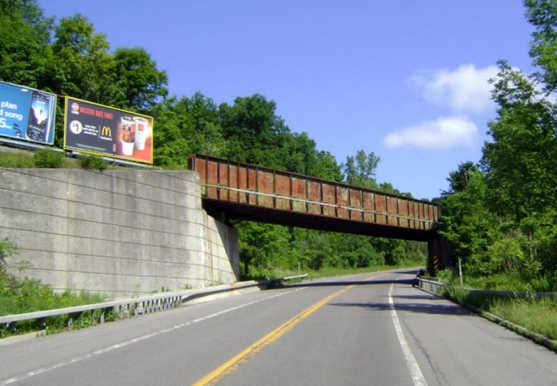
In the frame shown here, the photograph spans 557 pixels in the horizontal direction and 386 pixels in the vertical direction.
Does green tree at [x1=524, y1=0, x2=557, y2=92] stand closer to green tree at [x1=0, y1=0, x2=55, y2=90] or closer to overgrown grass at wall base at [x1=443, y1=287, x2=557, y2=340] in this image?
overgrown grass at wall base at [x1=443, y1=287, x2=557, y2=340]

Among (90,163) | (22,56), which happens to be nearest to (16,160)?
(90,163)

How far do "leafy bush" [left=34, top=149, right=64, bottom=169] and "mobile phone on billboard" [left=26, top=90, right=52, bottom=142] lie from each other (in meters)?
2.86

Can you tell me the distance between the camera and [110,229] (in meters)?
29.3

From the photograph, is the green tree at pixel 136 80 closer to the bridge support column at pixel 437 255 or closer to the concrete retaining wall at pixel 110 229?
the concrete retaining wall at pixel 110 229

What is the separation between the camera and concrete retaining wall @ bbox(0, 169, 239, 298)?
24797mm

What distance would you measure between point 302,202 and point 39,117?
19778mm

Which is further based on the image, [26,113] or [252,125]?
[252,125]

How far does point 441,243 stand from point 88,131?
37.4m

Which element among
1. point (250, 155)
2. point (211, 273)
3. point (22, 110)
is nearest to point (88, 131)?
point (22, 110)

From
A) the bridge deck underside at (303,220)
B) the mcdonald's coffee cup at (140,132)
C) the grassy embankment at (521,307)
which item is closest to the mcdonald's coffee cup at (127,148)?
the mcdonald's coffee cup at (140,132)

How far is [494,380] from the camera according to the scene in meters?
9.08

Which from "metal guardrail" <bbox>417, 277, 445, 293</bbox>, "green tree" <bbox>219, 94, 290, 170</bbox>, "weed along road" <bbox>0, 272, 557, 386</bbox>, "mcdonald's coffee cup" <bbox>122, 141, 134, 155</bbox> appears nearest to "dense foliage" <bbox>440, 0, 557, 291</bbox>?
"weed along road" <bbox>0, 272, 557, 386</bbox>

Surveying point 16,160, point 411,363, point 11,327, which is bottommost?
point 411,363

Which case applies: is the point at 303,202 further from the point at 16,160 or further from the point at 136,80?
the point at 136,80
